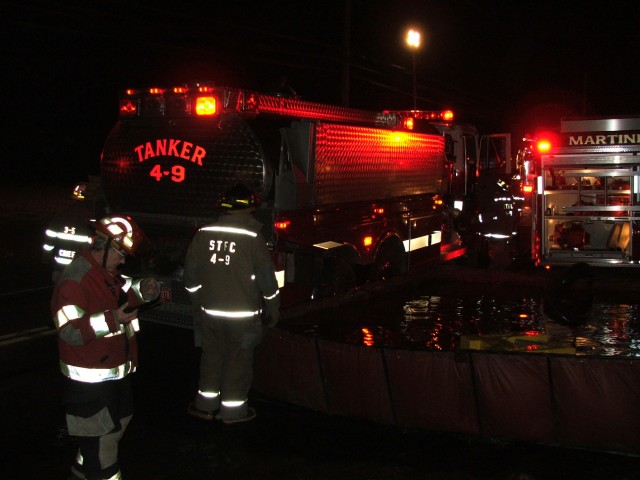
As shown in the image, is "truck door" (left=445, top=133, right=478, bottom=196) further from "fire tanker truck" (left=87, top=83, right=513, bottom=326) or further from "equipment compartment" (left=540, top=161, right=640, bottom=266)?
"fire tanker truck" (left=87, top=83, right=513, bottom=326)

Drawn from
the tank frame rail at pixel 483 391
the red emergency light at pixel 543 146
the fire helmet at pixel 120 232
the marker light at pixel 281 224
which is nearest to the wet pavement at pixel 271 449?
the tank frame rail at pixel 483 391

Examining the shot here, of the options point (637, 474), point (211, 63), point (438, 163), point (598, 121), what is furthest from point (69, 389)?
point (211, 63)

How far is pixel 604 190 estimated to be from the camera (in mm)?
12312

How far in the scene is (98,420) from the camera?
412 centimetres

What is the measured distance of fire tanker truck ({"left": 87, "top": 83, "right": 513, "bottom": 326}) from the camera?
775 centimetres

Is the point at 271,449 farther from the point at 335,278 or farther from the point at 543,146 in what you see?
the point at 543,146

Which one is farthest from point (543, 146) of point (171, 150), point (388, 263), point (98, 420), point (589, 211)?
point (98, 420)

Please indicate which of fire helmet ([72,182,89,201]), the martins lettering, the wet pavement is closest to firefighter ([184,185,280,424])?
the wet pavement

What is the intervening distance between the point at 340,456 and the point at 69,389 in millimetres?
1930

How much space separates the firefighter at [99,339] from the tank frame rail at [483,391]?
1.80 meters

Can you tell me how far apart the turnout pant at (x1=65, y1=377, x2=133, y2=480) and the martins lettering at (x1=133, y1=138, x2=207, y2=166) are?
3973 millimetres

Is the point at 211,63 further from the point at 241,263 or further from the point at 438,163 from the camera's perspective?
the point at 241,263

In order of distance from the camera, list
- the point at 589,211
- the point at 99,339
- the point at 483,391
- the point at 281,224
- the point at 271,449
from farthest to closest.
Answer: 1. the point at 589,211
2. the point at 281,224
3. the point at 271,449
4. the point at 483,391
5. the point at 99,339

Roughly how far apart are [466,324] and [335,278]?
175cm
